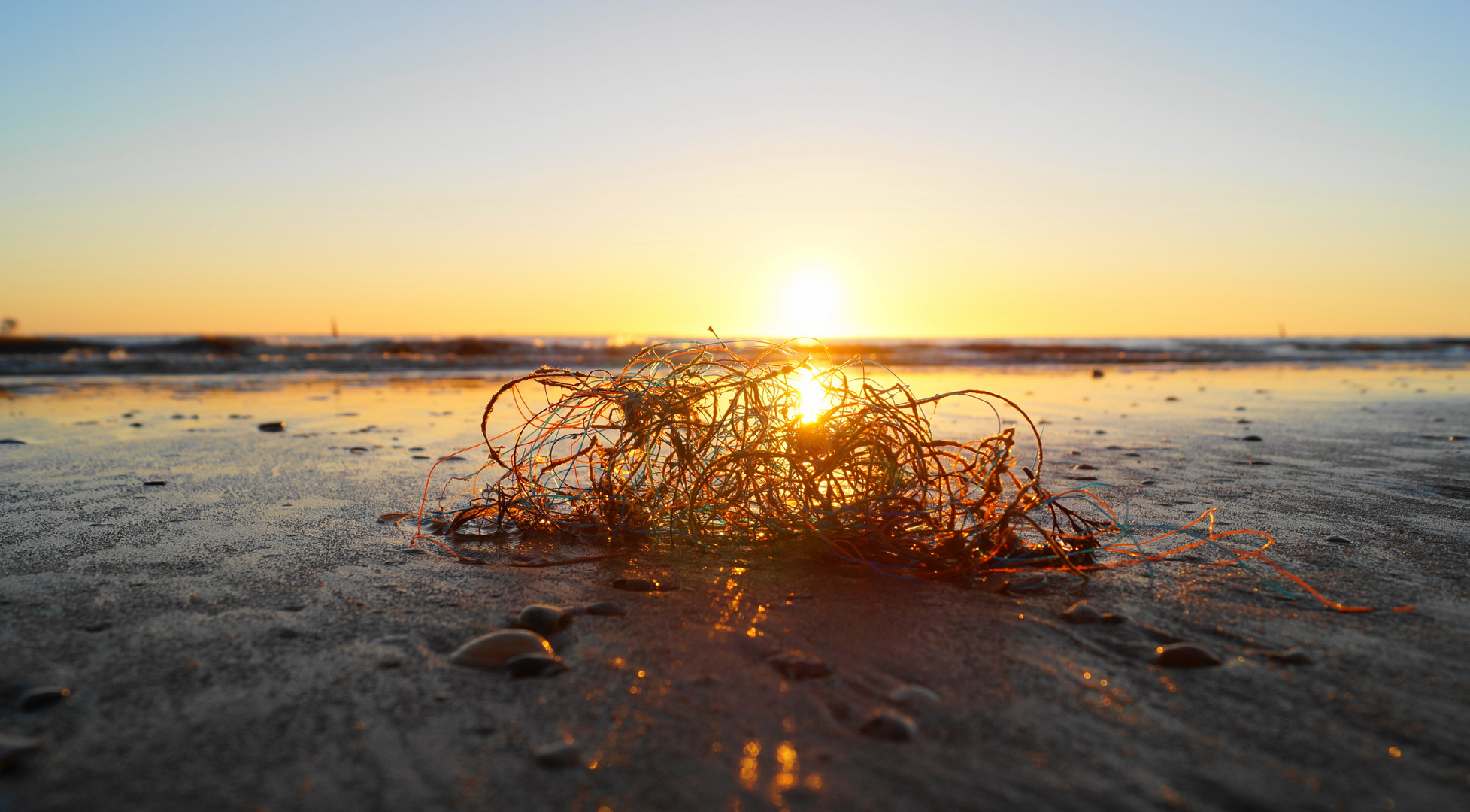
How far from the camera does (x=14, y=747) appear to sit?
3.89 feet

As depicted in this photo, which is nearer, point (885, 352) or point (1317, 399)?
point (1317, 399)

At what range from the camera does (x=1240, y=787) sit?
1.11 meters

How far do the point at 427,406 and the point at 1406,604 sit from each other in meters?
7.24

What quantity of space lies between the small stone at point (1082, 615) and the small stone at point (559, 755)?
1.22 meters

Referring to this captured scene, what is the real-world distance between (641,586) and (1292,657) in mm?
1546

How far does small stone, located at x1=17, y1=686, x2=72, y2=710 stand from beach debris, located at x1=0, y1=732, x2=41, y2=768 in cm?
10

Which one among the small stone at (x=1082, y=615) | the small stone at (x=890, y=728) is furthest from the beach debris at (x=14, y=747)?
the small stone at (x=1082, y=615)

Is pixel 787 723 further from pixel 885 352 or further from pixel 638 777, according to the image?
pixel 885 352

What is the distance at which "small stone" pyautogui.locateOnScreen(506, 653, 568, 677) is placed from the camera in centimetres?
149

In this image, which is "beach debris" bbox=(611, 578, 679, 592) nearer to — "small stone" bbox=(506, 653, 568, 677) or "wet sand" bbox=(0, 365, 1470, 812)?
"wet sand" bbox=(0, 365, 1470, 812)

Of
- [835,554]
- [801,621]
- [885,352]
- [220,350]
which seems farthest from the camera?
[885,352]

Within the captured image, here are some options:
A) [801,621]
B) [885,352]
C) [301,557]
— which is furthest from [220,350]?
[801,621]

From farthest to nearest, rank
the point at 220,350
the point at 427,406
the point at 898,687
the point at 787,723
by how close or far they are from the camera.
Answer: the point at 220,350 < the point at 427,406 < the point at 898,687 < the point at 787,723

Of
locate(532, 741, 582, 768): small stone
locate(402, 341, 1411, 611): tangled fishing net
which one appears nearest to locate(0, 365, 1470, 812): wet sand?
locate(532, 741, 582, 768): small stone
